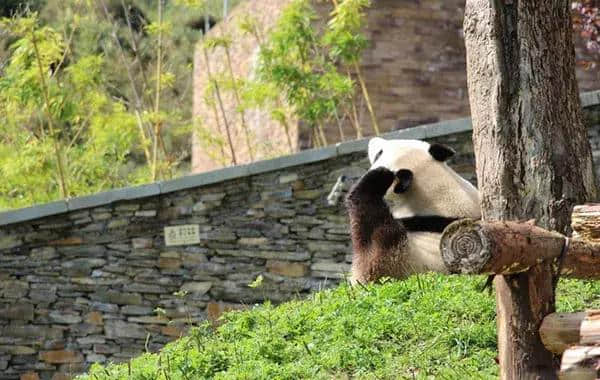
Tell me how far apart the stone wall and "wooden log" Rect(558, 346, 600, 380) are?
21.3 ft

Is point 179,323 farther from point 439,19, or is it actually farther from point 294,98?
point 439,19

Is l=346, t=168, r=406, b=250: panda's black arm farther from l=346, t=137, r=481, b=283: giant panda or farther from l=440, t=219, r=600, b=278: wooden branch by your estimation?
l=440, t=219, r=600, b=278: wooden branch

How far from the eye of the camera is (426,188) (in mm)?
8031

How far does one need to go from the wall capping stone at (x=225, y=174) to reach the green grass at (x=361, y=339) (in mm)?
3709

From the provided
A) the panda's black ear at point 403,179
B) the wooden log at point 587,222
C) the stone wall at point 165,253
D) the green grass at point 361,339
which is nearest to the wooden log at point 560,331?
the wooden log at point 587,222

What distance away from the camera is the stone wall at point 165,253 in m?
11.1

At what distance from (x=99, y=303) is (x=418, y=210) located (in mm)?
4056

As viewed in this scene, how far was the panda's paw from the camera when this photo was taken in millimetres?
7758

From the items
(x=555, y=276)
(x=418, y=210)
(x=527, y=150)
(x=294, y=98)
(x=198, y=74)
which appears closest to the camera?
(x=555, y=276)

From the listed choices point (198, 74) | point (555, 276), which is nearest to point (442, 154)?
point (555, 276)

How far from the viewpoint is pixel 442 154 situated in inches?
324

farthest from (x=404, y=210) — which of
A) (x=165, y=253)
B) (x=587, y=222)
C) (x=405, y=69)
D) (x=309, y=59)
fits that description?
(x=405, y=69)

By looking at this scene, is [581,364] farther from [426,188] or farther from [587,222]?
[426,188]

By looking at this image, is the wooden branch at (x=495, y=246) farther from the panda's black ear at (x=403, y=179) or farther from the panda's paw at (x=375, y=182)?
the panda's black ear at (x=403, y=179)
